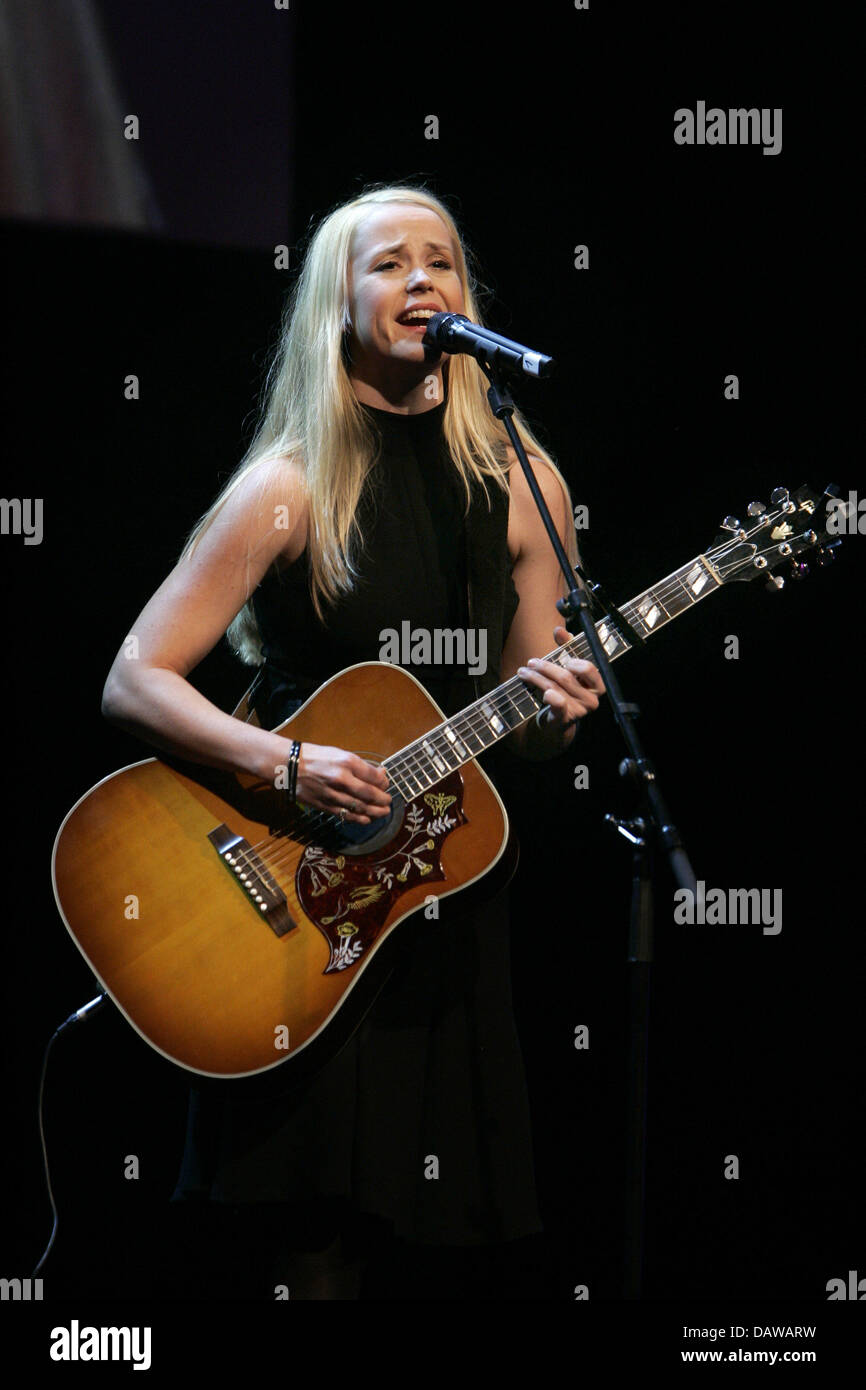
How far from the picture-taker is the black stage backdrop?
290cm

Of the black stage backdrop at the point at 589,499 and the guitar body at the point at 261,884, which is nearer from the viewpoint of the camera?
the guitar body at the point at 261,884

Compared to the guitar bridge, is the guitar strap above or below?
above

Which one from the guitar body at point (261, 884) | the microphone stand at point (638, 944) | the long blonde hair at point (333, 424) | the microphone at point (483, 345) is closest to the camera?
the microphone stand at point (638, 944)

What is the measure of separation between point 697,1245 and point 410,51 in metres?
2.89

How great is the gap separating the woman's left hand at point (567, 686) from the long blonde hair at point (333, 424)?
0.42 m

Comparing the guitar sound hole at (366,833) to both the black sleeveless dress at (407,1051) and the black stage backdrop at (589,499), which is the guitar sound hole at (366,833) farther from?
the black stage backdrop at (589,499)

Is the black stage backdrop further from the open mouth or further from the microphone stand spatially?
the microphone stand

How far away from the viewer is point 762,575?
8.02 ft

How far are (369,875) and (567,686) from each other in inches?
19.7

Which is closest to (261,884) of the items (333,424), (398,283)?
(333,424)

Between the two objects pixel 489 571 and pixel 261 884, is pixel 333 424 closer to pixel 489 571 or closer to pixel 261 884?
pixel 489 571

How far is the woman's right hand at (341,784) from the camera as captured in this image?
225 centimetres

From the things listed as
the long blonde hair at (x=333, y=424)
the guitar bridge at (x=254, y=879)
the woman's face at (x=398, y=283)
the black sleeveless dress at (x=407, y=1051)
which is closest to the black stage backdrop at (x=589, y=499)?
the long blonde hair at (x=333, y=424)

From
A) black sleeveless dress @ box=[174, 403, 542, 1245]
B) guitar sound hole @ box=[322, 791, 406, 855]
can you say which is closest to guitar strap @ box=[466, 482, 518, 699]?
black sleeveless dress @ box=[174, 403, 542, 1245]
